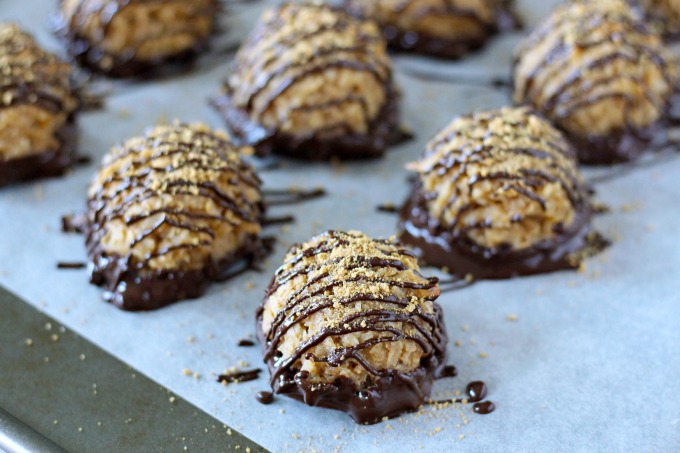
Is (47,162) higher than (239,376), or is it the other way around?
(47,162)

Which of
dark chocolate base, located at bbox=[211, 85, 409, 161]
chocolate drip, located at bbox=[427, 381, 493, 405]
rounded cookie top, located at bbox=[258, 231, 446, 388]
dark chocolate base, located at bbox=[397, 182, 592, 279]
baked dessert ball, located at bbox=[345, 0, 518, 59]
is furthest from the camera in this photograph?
baked dessert ball, located at bbox=[345, 0, 518, 59]

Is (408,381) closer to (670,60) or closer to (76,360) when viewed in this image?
(76,360)

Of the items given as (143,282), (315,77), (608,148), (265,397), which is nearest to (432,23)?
(315,77)

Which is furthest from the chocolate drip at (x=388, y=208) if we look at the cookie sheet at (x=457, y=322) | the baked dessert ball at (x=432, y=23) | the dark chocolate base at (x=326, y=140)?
the baked dessert ball at (x=432, y=23)

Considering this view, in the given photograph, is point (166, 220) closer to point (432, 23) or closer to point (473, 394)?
point (473, 394)

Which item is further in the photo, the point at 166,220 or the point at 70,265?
the point at 70,265

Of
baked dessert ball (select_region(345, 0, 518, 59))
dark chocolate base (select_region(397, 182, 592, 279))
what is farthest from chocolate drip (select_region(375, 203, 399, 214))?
baked dessert ball (select_region(345, 0, 518, 59))

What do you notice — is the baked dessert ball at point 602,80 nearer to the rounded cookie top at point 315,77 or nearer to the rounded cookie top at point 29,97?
the rounded cookie top at point 315,77

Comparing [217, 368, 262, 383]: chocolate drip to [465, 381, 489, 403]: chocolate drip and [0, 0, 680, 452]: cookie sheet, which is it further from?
[465, 381, 489, 403]: chocolate drip
